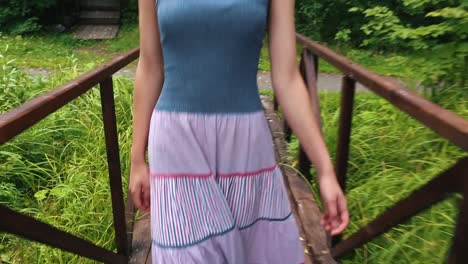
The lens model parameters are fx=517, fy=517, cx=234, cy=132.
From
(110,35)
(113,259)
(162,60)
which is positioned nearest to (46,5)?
(110,35)

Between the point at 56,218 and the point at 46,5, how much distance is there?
33.5 ft

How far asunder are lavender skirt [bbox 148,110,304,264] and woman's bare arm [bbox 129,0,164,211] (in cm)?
6

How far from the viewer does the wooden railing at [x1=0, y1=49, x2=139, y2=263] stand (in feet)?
3.85

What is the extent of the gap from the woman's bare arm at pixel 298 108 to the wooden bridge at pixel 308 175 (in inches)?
9.1

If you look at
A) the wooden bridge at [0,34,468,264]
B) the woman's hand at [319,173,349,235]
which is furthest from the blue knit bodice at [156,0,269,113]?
the wooden bridge at [0,34,468,264]

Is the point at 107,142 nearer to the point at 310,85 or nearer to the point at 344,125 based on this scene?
the point at 344,125

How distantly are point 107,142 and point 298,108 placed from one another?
1.28 meters

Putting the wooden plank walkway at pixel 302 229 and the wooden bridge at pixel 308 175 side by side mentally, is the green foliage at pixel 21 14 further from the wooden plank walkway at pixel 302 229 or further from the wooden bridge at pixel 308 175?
the wooden plank walkway at pixel 302 229

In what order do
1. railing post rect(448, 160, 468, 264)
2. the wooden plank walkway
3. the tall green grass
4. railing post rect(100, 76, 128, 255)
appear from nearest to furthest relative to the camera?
1. railing post rect(448, 160, 468, 264)
2. the tall green grass
3. railing post rect(100, 76, 128, 255)
4. the wooden plank walkway

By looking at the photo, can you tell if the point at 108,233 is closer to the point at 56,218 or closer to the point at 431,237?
the point at 56,218

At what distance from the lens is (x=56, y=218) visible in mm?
2834

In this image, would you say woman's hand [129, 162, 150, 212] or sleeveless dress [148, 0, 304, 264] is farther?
woman's hand [129, 162, 150, 212]

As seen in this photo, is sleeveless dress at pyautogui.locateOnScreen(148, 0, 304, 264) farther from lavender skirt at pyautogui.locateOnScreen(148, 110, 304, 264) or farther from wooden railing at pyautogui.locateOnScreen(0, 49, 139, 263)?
wooden railing at pyautogui.locateOnScreen(0, 49, 139, 263)

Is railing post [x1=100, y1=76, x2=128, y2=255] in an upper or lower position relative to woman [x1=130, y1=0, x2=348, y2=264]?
lower
